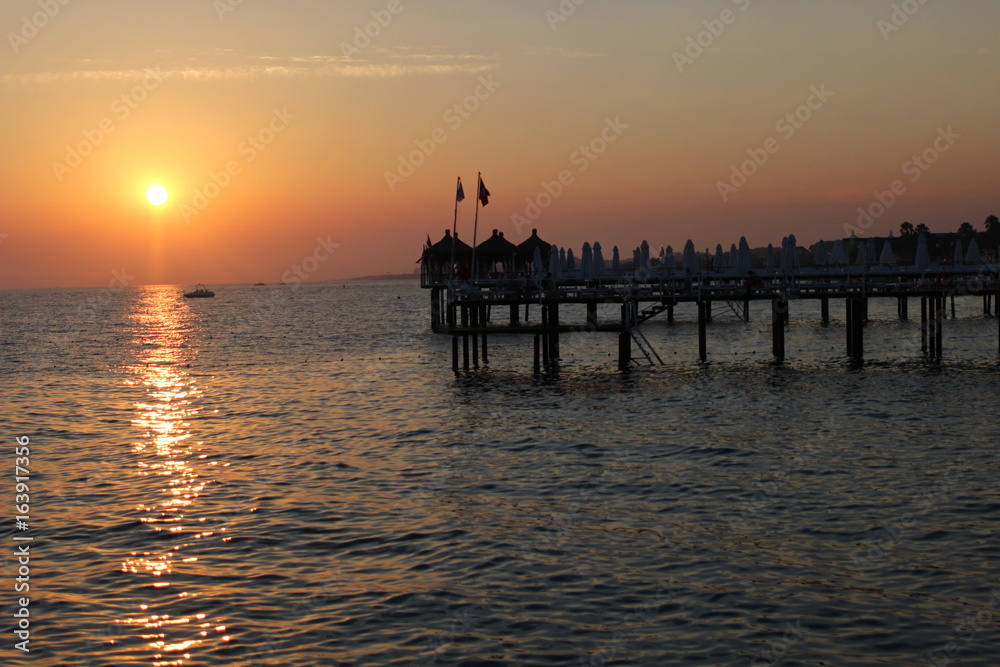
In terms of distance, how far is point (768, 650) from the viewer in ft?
37.4

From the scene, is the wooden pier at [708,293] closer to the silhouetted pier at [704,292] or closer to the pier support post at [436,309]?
the silhouetted pier at [704,292]

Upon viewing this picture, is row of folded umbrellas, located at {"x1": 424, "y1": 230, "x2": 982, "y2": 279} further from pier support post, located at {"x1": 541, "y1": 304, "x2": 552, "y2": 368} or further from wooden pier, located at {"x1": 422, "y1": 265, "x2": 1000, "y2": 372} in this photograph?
pier support post, located at {"x1": 541, "y1": 304, "x2": 552, "y2": 368}

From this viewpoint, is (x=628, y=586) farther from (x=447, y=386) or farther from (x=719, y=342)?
(x=719, y=342)

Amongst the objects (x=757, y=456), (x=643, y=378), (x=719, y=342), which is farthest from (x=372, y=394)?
(x=719, y=342)

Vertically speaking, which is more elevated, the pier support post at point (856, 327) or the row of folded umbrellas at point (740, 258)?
the row of folded umbrellas at point (740, 258)

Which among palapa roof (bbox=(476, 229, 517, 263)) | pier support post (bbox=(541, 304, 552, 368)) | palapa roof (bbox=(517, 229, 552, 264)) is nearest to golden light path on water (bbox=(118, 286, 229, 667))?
pier support post (bbox=(541, 304, 552, 368))

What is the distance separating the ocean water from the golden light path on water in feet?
0.26

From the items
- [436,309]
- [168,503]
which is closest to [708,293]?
[168,503]

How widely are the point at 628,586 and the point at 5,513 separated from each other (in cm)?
1203

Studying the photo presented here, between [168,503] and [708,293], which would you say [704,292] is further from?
[168,503]

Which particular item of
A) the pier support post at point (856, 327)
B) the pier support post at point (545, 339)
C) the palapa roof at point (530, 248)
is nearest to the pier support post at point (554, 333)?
the pier support post at point (545, 339)

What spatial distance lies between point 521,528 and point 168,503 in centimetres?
723

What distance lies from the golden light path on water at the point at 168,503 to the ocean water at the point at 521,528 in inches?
3.1

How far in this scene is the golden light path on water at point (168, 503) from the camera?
1213 centimetres
